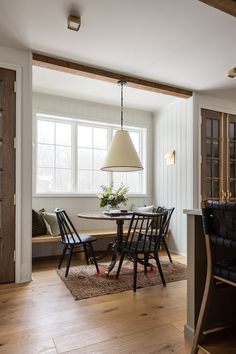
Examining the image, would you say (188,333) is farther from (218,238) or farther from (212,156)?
(212,156)

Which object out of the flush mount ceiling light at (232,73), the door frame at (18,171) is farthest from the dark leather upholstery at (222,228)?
the flush mount ceiling light at (232,73)

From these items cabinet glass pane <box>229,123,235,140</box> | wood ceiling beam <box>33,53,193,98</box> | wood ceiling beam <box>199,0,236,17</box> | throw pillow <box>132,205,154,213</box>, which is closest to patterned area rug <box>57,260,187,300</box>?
throw pillow <box>132,205,154,213</box>

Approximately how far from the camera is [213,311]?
6.12 feet

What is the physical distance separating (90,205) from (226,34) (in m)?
3.27

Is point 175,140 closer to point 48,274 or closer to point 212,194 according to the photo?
point 212,194

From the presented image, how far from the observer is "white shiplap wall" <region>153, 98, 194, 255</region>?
4328mm

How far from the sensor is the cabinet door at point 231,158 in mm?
4602

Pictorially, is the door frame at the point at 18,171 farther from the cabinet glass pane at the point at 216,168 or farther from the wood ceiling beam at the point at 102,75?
the cabinet glass pane at the point at 216,168

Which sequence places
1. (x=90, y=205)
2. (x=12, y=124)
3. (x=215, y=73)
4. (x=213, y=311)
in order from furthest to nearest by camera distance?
(x=90, y=205)
(x=215, y=73)
(x=12, y=124)
(x=213, y=311)

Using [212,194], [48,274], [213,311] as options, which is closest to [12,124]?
[48,274]

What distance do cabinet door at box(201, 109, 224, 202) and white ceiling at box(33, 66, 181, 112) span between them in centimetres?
75

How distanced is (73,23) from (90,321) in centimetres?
269

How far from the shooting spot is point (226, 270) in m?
1.43

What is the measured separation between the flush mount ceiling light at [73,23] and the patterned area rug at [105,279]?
8.79 feet
